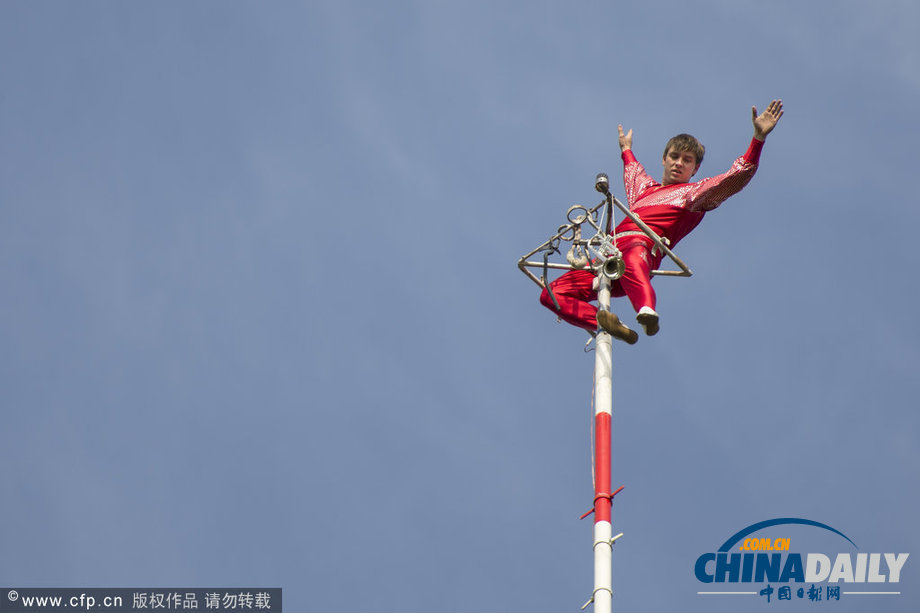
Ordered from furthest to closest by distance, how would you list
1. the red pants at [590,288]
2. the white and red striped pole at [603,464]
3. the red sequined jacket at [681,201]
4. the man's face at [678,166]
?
the man's face at [678,166], the red sequined jacket at [681,201], the red pants at [590,288], the white and red striped pole at [603,464]

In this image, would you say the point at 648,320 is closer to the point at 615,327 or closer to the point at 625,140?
the point at 615,327

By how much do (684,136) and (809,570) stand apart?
27.0 feet

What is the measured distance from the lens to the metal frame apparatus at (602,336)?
59.6 feet

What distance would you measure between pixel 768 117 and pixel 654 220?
266 cm

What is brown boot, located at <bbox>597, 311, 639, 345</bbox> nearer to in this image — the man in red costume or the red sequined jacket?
the man in red costume

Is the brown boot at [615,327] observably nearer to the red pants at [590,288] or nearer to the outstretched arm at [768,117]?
the red pants at [590,288]

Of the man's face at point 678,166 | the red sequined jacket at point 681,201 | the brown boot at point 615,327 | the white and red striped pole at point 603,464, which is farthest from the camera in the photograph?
the man's face at point 678,166

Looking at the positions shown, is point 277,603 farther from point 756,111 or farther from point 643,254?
point 756,111

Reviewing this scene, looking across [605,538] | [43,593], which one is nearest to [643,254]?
[605,538]

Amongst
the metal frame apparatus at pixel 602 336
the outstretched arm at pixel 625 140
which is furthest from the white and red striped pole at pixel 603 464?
the outstretched arm at pixel 625 140

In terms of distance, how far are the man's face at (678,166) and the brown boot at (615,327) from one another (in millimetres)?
4746

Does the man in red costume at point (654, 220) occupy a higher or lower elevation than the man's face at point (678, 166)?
lower

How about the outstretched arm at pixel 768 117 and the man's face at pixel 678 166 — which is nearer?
the outstretched arm at pixel 768 117

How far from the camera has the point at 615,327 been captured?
20250 mm
